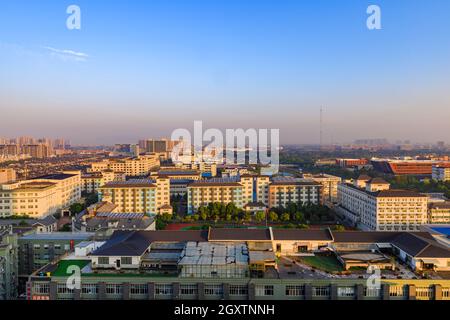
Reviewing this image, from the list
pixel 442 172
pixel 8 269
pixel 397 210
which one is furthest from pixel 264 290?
pixel 442 172

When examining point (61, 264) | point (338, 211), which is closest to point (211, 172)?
point (338, 211)

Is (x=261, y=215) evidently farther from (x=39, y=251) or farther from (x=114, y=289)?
(x=114, y=289)

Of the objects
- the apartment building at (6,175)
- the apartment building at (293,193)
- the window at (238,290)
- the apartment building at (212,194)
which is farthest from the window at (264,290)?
the apartment building at (6,175)

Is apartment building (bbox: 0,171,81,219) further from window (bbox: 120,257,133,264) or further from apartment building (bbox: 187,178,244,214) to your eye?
window (bbox: 120,257,133,264)

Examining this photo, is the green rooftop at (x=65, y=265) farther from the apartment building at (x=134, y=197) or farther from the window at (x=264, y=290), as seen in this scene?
the apartment building at (x=134, y=197)

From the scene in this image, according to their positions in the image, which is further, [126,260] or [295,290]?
[126,260]

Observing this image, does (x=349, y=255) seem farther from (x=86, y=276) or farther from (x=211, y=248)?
(x=86, y=276)
